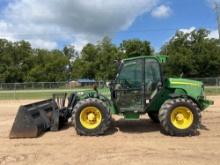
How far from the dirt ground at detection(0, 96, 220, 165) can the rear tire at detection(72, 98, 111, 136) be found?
32cm

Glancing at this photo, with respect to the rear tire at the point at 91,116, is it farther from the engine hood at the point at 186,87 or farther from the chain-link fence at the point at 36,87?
the chain-link fence at the point at 36,87

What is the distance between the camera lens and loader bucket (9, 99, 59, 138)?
1105cm

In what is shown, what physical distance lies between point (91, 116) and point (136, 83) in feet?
5.26

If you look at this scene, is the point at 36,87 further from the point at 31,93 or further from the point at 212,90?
the point at 212,90

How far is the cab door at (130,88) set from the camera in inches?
443

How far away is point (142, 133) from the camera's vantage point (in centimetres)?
1149

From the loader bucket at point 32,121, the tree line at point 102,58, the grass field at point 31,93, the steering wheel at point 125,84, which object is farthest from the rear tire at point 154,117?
the tree line at point 102,58

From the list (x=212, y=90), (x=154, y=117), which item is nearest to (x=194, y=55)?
(x=212, y=90)

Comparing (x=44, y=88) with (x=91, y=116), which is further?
(x=44, y=88)

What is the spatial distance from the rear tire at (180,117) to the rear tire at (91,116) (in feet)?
5.17

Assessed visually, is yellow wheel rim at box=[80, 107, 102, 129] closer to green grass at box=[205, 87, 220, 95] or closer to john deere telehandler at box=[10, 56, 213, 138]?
john deere telehandler at box=[10, 56, 213, 138]

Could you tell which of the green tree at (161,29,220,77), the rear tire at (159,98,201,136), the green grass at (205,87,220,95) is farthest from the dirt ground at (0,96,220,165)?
the green tree at (161,29,220,77)

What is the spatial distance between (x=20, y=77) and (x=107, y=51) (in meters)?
20.2

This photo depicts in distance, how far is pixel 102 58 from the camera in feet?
236
